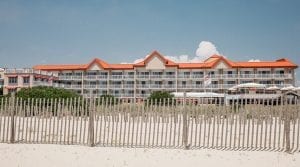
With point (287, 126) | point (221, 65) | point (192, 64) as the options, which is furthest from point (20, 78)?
point (287, 126)

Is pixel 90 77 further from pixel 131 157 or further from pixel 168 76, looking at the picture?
pixel 131 157

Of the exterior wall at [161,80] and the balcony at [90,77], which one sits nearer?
the exterior wall at [161,80]

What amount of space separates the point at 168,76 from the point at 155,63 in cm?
A: 429

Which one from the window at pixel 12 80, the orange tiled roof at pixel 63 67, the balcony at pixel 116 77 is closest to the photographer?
the window at pixel 12 80

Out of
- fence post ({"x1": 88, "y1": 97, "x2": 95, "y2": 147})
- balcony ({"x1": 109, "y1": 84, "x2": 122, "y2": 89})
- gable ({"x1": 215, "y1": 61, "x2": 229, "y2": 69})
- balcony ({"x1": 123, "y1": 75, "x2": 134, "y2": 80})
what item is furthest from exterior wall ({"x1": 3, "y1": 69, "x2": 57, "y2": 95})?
fence post ({"x1": 88, "y1": 97, "x2": 95, "y2": 147})

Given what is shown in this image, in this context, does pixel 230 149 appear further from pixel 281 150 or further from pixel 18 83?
pixel 18 83

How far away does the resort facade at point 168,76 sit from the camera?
74625mm

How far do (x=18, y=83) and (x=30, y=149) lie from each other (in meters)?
58.8

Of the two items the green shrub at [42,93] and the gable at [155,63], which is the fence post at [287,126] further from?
the gable at [155,63]

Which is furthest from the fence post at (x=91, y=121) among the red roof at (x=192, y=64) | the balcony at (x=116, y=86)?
the balcony at (x=116, y=86)

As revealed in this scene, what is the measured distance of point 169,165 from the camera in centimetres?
886

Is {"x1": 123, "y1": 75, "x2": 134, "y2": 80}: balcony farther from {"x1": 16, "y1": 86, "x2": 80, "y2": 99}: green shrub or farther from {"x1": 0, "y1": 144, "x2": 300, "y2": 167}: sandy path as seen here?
{"x1": 0, "y1": 144, "x2": 300, "y2": 167}: sandy path

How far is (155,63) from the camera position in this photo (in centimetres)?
7769

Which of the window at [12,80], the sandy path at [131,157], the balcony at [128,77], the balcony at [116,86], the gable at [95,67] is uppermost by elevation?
the gable at [95,67]
